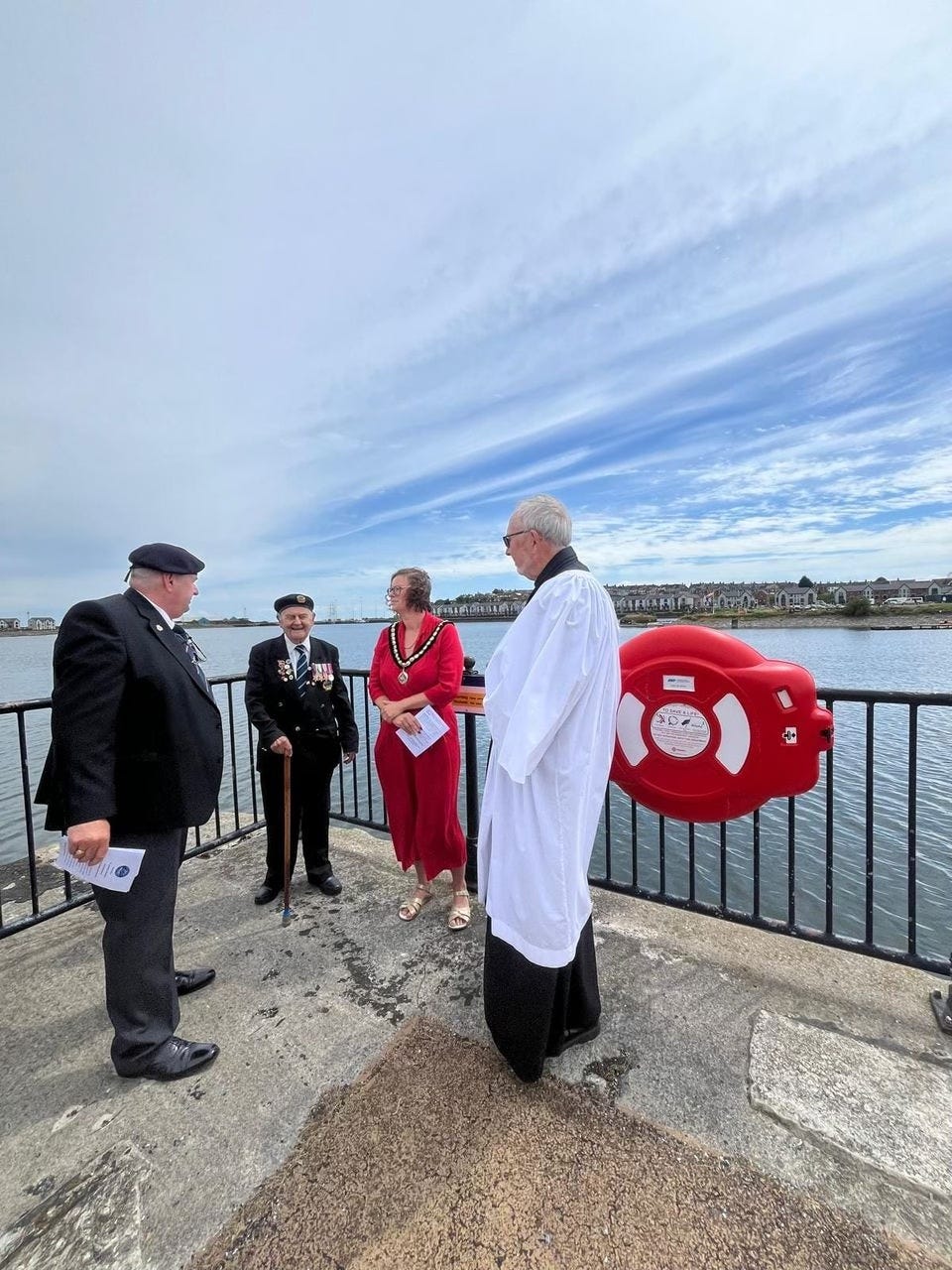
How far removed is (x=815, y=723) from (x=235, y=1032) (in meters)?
2.35

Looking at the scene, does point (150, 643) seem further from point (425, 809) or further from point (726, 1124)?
point (726, 1124)

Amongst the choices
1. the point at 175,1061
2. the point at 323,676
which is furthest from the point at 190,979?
the point at 323,676

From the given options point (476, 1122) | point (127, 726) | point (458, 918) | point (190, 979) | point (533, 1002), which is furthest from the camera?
point (458, 918)

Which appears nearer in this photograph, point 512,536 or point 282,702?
point 512,536

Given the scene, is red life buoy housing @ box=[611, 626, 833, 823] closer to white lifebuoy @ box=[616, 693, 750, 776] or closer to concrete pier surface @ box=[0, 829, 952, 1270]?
white lifebuoy @ box=[616, 693, 750, 776]

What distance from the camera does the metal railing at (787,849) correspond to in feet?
8.25

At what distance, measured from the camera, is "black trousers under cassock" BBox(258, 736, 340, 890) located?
3.19 metres

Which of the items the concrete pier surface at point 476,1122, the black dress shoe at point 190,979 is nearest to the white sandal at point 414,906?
the concrete pier surface at point 476,1122

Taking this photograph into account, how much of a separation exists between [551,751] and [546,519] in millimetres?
782

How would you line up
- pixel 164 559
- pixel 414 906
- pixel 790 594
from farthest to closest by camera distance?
pixel 790 594, pixel 414 906, pixel 164 559

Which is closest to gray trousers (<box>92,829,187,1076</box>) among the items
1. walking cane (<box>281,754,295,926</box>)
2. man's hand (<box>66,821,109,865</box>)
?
man's hand (<box>66,821,109,865</box>)

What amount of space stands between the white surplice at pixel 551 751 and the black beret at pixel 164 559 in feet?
4.11

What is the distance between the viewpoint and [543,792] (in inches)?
68.6

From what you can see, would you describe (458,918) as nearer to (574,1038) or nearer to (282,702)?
(574,1038)
